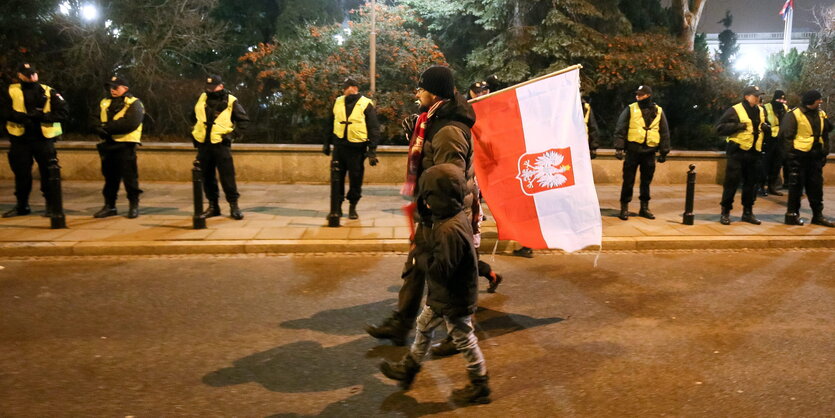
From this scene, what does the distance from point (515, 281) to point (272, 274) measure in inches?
101

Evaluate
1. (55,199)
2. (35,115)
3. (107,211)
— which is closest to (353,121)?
(107,211)

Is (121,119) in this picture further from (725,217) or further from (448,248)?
(725,217)

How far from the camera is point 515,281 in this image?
6945 millimetres

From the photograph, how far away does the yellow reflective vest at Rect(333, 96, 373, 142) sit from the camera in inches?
363

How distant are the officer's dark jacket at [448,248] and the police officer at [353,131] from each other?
208 inches

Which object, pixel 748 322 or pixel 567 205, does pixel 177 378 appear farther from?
pixel 748 322

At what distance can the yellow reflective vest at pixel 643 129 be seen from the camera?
9711 mm

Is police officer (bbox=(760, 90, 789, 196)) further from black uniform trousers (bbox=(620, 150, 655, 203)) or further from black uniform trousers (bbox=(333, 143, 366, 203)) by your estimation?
black uniform trousers (bbox=(333, 143, 366, 203))

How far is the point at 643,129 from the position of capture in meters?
9.72

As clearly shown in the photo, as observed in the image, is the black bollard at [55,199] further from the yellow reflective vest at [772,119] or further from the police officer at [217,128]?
the yellow reflective vest at [772,119]

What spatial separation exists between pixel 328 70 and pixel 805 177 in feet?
31.5

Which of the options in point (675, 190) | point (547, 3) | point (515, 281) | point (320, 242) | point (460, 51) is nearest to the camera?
point (515, 281)

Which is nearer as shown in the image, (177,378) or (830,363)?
(177,378)

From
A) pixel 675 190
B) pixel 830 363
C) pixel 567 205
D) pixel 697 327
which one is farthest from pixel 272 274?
pixel 675 190
